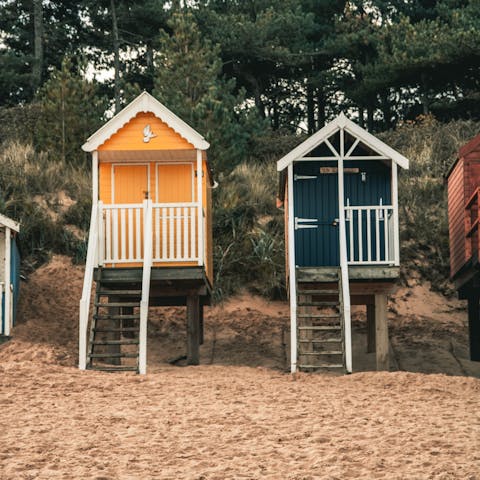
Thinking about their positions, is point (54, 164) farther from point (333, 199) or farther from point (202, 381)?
point (202, 381)

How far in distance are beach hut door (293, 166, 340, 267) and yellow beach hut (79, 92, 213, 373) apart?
1.99 m

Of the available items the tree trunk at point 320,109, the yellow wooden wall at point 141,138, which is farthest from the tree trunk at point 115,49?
the yellow wooden wall at point 141,138

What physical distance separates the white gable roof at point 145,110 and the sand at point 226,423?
4.39 metres

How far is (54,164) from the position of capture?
29875 millimetres

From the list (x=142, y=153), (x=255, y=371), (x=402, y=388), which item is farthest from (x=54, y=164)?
(x=402, y=388)

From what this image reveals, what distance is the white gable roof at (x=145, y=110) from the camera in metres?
19.2

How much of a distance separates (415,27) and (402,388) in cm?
2507

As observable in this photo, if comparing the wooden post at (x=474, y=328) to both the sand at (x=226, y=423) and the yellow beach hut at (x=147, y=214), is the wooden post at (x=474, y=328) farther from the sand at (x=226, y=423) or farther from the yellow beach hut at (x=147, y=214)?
the yellow beach hut at (x=147, y=214)

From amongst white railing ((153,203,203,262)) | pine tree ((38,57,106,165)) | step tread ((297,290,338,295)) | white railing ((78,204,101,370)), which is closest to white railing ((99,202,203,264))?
white railing ((153,203,203,262))

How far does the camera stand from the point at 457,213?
71.5 feet

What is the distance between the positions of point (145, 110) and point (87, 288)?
4138mm

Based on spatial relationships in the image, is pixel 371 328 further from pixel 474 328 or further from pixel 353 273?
pixel 353 273

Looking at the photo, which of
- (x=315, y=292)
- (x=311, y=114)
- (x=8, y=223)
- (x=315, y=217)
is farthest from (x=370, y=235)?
(x=311, y=114)

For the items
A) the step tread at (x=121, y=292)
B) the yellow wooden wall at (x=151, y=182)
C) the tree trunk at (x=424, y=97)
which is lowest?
the step tread at (x=121, y=292)
